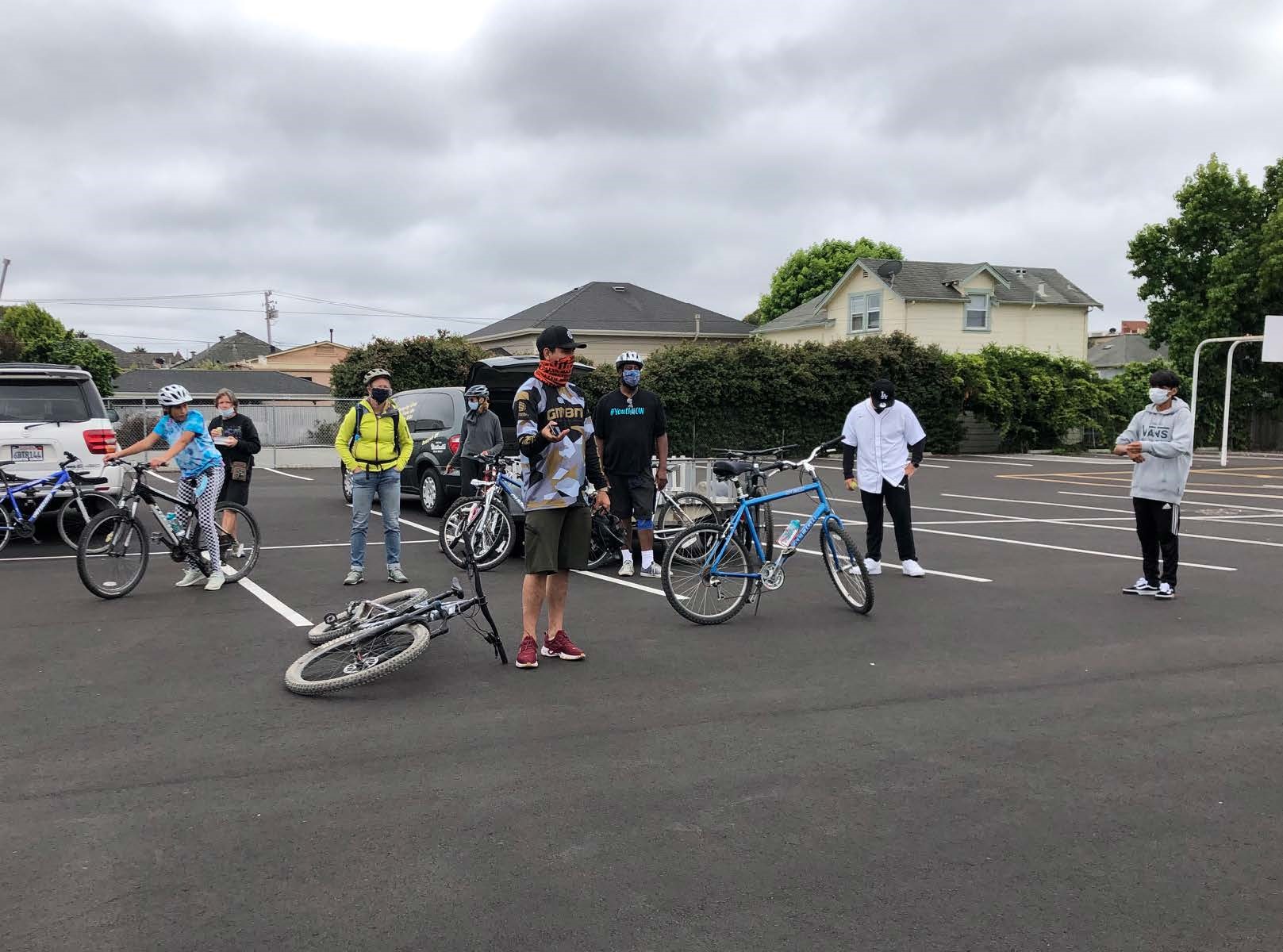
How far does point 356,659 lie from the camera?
5.85m

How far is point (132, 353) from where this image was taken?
114 meters

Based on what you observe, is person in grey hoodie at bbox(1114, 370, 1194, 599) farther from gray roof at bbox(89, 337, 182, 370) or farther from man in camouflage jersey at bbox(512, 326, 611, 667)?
gray roof at bbox(89, 337, 182, 370)

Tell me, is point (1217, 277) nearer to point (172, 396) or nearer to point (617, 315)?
point (617, 315)

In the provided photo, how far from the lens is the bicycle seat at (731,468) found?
7711 mm

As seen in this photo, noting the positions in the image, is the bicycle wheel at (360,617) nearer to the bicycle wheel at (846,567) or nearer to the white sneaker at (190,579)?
the white sneaker at (190,579)

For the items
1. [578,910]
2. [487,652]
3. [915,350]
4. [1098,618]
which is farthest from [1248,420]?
[578,910]

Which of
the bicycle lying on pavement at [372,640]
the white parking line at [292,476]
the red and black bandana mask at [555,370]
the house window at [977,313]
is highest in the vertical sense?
the house window at [977,313]

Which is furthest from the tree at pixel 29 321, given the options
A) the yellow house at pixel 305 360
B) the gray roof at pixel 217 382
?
the yellow house at pixel 305 360

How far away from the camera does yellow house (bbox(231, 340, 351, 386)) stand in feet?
292

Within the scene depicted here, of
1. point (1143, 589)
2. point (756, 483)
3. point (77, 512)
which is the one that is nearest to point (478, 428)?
point (756, 483)

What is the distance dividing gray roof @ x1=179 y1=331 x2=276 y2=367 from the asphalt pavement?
96.1 m

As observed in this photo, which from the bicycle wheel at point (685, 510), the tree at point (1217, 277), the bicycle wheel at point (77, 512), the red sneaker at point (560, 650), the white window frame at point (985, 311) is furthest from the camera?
the white window frame at point (985, 311)

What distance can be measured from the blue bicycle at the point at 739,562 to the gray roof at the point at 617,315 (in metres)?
32.8

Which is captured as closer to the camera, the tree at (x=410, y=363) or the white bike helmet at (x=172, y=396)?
the white bike helmet at (x=172, y=396)
